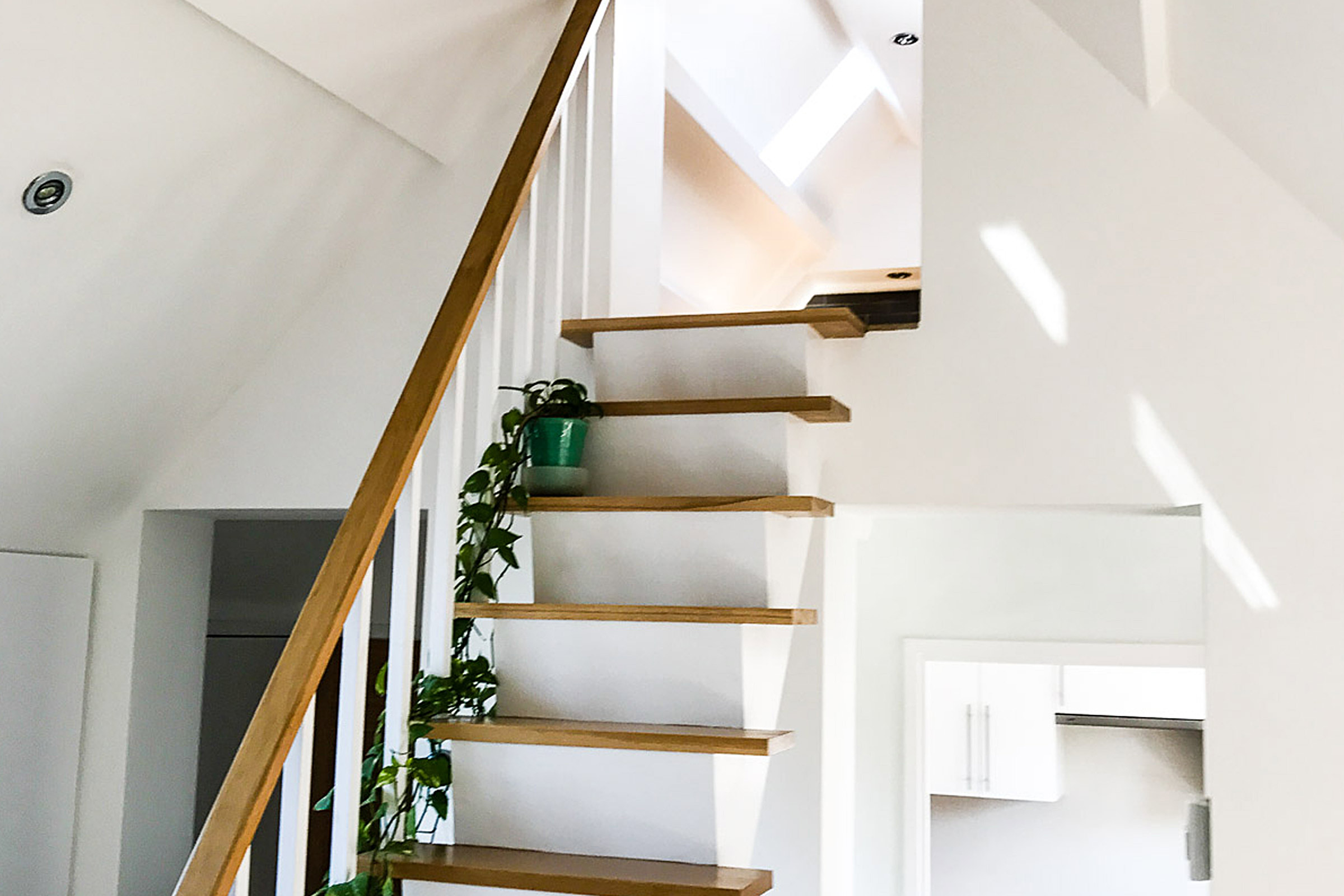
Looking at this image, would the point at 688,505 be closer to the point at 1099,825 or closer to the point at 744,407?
the point at 744,407

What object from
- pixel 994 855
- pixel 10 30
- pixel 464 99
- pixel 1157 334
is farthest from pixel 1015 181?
pixel 994 855

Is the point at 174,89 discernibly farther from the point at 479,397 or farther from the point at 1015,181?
the point at 1015,181

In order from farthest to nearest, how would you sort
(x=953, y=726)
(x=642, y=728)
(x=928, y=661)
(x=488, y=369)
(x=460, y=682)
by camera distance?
(x=953, y=726) → (x=928, y=661) → (x=488, y=369) → (x=460, y=682) → (x=642, y=728)

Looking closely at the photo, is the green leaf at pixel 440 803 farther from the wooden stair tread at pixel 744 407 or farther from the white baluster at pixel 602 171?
the white baluster at pixel 602 171

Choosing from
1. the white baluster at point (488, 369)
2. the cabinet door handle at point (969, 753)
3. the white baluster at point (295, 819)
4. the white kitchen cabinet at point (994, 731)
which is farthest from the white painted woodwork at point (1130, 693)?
the white baluster at point (295, 819)

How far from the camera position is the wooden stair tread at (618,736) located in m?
2.08

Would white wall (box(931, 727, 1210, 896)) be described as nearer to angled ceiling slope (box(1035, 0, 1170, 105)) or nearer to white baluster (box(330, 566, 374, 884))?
angled ceiling slope (box(1035, 0, 1170, 105))

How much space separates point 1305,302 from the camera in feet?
8.23

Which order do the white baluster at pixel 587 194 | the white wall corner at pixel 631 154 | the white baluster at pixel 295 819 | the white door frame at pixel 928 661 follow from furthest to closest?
the white door frame at pixel 928 661 → the white wall corner at pixel 631 154 → the white baluster at pixel 587 194 → the white baluster at pixel 295 819

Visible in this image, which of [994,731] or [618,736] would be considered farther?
[994,731]

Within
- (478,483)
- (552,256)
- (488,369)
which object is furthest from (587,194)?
(478,483)

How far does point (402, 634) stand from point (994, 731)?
4239mm

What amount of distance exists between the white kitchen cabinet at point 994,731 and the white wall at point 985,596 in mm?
704

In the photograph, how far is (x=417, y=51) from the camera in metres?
2.91
